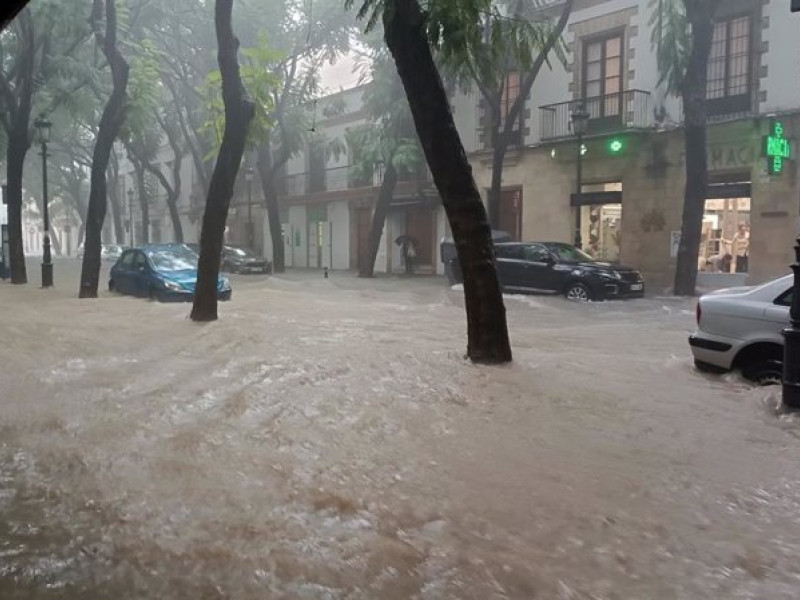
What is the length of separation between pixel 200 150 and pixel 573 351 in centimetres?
2741

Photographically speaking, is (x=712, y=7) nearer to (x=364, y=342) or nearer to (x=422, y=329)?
(x=422, y=329)

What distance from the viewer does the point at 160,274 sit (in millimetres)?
15375

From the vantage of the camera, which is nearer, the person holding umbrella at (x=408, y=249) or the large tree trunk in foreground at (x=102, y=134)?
the large tree trunk in foreground at (x=102, y=134)

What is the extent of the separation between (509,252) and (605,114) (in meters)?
5.96

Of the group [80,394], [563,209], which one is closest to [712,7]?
[563,209]

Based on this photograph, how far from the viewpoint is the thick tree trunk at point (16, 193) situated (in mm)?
19531

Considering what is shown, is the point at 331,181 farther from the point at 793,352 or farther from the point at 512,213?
the point at 793,352

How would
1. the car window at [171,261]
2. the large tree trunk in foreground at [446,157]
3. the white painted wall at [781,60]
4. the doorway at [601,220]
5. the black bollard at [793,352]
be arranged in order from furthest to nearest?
the doorway at [601,220], the white painted wall at [781,60], the car window at [171,261], the large tree trunk in foreground at [446,157], the black bollard at [793,352]

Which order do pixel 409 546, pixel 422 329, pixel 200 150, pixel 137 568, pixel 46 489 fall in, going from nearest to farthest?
pixel 137 568
pixel 409 546
pixel 46 489
pixel 422 329
pixel 200 150

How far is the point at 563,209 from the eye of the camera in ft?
73.9

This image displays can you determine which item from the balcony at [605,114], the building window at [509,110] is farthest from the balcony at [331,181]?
the balcony at [605,114]

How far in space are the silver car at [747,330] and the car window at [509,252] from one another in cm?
1045

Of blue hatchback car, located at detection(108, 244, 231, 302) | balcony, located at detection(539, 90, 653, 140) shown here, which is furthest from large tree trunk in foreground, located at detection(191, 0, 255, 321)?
balcony, located at detection(539, 90, 653, 140)

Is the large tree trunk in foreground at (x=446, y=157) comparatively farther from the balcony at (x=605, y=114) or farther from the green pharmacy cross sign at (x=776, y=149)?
the balcony at (x=605, y=114)
